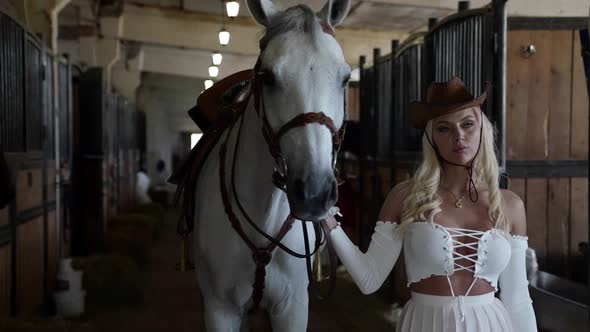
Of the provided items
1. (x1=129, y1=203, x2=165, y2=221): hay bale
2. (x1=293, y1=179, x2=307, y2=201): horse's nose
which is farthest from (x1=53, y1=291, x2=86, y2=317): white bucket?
(x1=129, y1=203, x2=165, y2=221): hay bale

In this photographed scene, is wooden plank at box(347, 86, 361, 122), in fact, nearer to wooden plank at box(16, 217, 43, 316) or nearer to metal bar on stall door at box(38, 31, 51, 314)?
metal bar on stall door at box(38, 31, 51, 314)

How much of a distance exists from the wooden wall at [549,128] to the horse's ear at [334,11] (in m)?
2.08

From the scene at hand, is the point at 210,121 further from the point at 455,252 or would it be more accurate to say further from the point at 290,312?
the point at 455,252

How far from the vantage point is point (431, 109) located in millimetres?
1542

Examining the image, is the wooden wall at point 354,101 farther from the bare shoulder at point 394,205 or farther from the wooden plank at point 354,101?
the bare shoulder at point 394,205

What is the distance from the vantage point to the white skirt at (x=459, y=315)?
1.43 m

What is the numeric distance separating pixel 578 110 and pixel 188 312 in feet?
9.18

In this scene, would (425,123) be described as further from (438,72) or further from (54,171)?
(54,171)

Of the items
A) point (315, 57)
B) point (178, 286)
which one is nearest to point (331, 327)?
point (178, 286)

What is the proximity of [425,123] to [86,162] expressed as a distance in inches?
187

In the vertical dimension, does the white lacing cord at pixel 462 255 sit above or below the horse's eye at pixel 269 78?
below

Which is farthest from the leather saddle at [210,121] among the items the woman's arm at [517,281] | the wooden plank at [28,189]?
the wooden plank at [28,189]

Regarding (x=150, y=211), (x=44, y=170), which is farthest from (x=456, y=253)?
(x=150, y=211)

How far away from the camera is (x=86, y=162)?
5.74m
